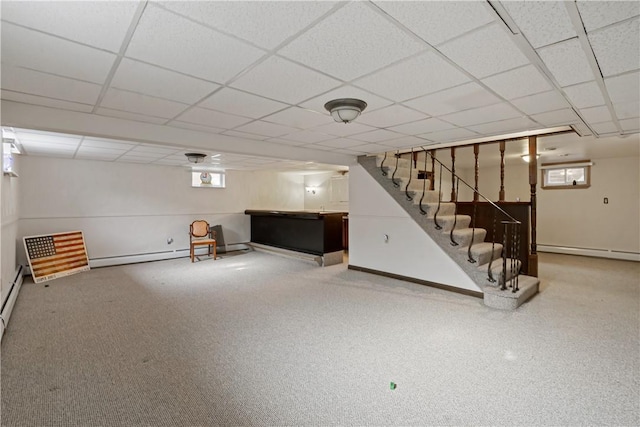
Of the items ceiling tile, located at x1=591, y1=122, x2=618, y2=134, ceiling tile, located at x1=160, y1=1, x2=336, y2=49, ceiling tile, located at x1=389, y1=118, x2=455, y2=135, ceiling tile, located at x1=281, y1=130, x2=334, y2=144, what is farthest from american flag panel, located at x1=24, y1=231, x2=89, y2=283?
ceiling tile, located at x1=591, y1=122, x2=618, y2=134

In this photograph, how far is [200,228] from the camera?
7723 mm

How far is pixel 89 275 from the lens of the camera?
5750 millimetres

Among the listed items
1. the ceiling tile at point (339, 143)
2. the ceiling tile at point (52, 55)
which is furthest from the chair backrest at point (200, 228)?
the ceiling tile at point (52, 55)

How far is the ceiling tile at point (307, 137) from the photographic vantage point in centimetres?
386

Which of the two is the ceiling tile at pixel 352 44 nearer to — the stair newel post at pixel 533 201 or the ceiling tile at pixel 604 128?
the ceiling tile at pixel 604 128

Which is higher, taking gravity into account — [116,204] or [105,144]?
[105,144]

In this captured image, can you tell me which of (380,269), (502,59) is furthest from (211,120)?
(380,269)

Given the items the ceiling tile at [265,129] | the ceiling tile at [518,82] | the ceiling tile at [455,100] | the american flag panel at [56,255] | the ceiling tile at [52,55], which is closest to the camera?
the ceiling tile at [52,55]

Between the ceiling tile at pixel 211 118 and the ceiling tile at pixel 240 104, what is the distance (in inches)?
5.4

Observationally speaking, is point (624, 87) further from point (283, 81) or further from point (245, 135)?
point (245, 135)

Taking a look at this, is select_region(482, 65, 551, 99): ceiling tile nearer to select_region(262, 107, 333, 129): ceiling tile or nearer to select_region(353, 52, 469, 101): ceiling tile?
select_region(353, 52, 469, 101): ceiling tile

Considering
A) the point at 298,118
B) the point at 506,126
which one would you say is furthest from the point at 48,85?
the point at 506,126

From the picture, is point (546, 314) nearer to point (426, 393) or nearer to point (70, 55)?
point (426, 393)

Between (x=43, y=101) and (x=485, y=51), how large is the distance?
3.44 m
